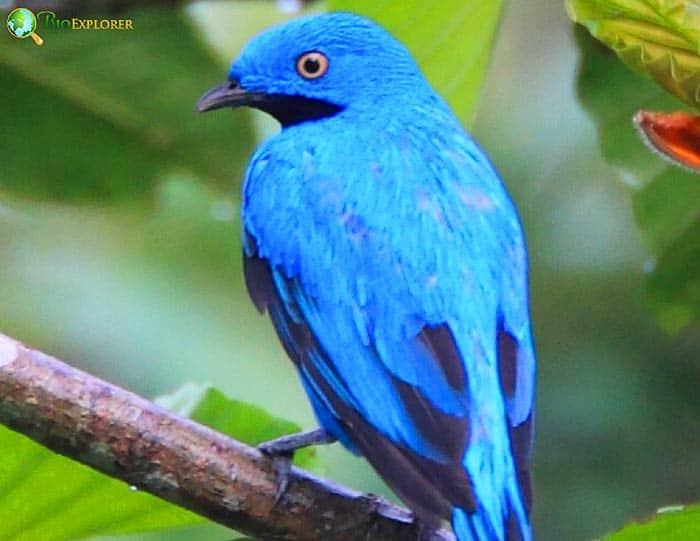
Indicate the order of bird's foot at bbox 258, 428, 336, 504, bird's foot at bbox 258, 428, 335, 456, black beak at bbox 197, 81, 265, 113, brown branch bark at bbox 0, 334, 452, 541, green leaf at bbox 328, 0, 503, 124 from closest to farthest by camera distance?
brown branch bark at bbox 0, 334, 452, 541, bird's foot at bbox 258, 428, 336, 504, bird's foot at bbox 258, 428, 335, 456, green leaf at bbox 328, 0, 503, 124, black beak at bbox 197, 81, 265, 113

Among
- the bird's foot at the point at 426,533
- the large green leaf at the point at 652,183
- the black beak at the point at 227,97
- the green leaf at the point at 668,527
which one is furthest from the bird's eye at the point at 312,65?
the green leaf at the point at 668,527

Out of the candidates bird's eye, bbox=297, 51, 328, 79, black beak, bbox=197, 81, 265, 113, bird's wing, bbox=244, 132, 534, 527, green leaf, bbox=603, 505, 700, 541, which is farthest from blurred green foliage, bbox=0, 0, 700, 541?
green leaf, bbox=603, 505, 700, 541

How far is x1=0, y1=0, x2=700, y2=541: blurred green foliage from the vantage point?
4.00 metres

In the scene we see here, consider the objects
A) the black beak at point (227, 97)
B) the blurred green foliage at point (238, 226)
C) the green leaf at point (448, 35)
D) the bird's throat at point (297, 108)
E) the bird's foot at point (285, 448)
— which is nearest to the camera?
the bird's foot at point (285, 448)

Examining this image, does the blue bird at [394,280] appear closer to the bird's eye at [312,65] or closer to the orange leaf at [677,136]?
the bird's eye at [312,65]

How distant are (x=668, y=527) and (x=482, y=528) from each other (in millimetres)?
401

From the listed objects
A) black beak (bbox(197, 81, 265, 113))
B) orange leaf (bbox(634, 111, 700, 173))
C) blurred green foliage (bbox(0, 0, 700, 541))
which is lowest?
blurred green foliage (bbox(0, 0, 700, 541))

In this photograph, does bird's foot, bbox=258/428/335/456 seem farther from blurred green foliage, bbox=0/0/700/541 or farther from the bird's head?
the bird's head

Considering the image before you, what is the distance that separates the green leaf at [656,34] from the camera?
246 cm

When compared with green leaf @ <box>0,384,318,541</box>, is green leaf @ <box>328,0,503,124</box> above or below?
above

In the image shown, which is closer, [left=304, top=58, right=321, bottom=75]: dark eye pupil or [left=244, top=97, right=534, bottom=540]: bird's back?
[left=244, top=97, right=534, bottom=540]: bird's back

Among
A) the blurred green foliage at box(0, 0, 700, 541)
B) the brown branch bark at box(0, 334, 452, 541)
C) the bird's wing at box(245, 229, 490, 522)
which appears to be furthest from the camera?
the blurred green foliage at box(0, 0, 700, 541)

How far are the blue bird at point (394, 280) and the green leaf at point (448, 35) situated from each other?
8 centimetres

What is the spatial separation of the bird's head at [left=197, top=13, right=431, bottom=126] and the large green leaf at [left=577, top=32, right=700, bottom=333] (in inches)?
18.2
